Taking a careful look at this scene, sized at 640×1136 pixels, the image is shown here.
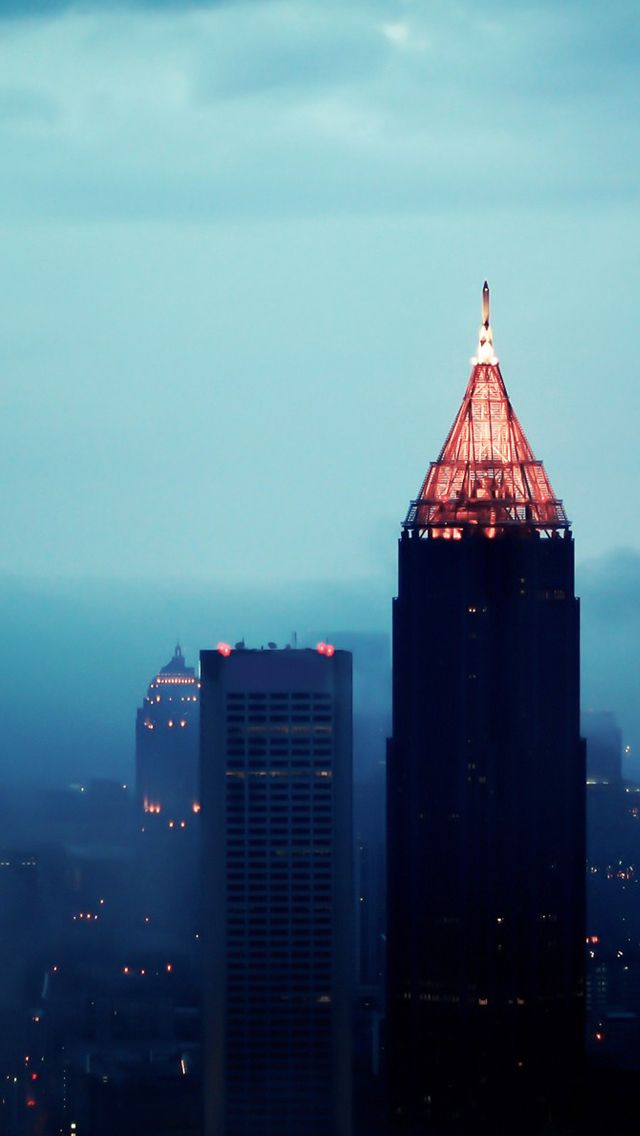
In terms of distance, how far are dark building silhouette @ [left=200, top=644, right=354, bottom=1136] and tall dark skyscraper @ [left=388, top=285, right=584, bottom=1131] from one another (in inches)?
13.7

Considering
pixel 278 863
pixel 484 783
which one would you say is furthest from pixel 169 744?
pixel 484 783

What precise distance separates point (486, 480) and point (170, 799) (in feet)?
11.6

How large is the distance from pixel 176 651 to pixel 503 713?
90.7 inches

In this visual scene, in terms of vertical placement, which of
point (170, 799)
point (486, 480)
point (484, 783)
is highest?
point (486, 480)

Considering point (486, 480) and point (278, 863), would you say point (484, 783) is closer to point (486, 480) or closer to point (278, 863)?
point (278, 863)

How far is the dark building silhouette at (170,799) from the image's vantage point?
1337 cm

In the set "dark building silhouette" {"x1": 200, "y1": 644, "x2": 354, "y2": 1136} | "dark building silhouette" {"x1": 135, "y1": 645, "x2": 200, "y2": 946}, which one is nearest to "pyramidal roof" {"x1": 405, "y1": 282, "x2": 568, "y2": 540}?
"dark building silhouette" {"x1": 200, "y1": 644, "x2": 354, "y2": 1136}

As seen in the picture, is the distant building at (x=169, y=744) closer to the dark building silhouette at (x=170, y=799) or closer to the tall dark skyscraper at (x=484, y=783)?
the dark building silhouette at (x=170, y=799)

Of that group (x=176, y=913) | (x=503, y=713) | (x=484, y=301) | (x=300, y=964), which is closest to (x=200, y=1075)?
(x=300, y=964)

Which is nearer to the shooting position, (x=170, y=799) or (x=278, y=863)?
(x=278, y=863)

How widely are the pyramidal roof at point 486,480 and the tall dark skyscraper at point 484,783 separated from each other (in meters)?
0.01

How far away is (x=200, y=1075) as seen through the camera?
12.2m

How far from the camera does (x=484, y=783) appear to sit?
1219 centimetres

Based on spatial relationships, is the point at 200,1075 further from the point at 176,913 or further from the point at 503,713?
the point at 503,713
